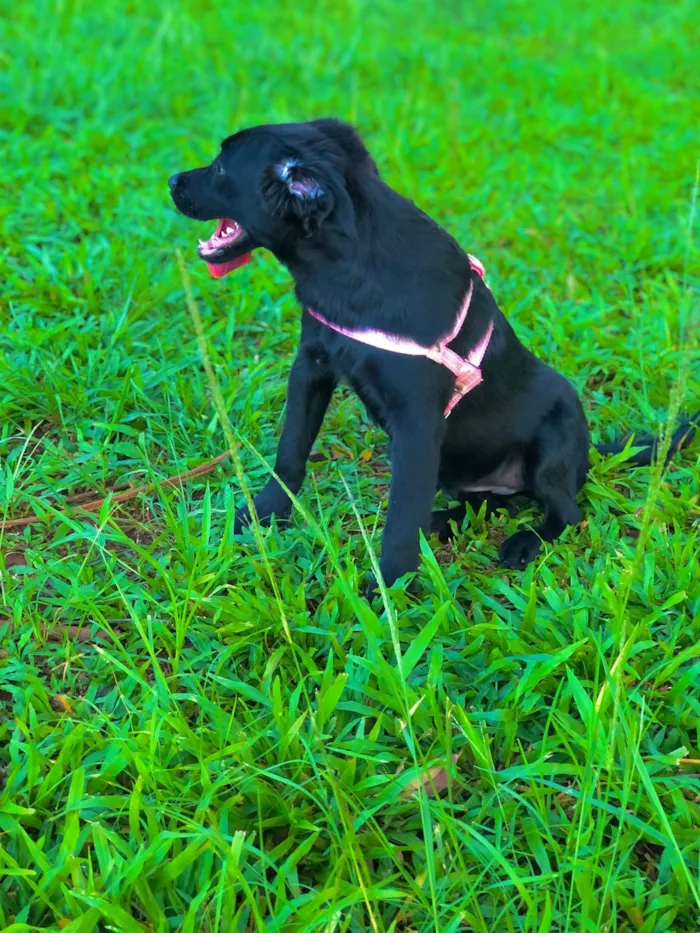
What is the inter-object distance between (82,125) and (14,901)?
4311 mm

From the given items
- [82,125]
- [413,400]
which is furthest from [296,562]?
[82,125]

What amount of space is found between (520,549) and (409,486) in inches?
18.4

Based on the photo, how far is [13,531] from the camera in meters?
2.47

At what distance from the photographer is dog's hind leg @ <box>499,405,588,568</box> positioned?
2518 millimetres

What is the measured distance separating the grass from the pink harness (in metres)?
0.48

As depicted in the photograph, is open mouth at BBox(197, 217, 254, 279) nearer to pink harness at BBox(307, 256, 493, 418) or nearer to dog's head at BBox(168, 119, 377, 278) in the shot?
dog's head at BBox(168, 119, 377, 278)

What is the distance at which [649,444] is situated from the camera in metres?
2.81

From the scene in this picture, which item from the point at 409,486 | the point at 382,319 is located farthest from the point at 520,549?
the point at 382,319

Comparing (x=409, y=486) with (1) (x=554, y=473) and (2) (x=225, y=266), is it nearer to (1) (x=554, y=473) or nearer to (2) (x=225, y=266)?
(1) (x=554, y=473)

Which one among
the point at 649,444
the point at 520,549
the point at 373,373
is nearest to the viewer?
the point at 373,373

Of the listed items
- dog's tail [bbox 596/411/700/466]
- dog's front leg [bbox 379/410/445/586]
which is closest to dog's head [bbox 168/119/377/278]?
dog's front leg [bbox 379/410/445/586]

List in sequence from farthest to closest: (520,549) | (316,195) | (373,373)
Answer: (520,549), (373,373), (316,195)

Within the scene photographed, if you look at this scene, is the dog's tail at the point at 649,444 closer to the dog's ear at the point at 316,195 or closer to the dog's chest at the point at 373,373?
the dog's chest at the point at 373,373

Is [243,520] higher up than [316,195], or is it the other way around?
[316,195]
